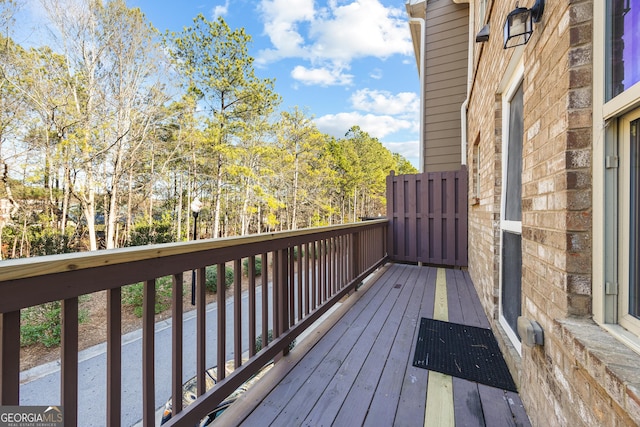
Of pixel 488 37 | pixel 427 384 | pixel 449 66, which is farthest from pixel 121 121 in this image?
pixel 427 384

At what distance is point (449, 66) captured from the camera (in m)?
5.70

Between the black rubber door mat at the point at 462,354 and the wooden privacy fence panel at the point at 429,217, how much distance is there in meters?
2.50

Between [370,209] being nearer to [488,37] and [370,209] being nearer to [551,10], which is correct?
[488,37]

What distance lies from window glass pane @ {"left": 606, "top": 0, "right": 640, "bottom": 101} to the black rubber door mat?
1.66 m

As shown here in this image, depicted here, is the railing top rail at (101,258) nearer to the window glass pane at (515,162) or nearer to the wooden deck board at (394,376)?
the wooden deck board at (394,376)

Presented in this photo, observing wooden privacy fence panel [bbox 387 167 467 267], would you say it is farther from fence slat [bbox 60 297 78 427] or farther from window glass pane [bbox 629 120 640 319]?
fence slat [bbox 60 297 78 427]

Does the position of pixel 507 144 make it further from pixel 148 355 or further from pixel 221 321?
pixel 148 355

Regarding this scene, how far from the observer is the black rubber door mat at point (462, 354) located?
1821mm

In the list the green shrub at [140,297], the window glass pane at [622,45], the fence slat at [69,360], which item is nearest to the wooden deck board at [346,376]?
the fence slat at [69,360]

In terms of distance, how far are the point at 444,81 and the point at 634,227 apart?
583 centimetres

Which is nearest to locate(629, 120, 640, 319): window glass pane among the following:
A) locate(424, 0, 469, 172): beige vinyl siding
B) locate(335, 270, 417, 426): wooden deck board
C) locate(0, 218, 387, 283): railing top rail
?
locate(335, 270, 417, 426): wooden deck board

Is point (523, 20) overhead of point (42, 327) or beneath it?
overhead

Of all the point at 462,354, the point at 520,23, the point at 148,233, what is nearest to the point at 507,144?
the point at 520,23

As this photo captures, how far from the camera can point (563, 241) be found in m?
1.05
